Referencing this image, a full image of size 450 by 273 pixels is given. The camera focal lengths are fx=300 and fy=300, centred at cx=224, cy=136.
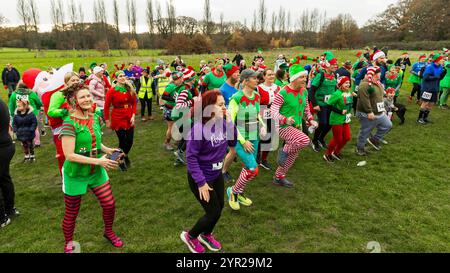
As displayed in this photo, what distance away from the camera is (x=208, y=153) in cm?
361

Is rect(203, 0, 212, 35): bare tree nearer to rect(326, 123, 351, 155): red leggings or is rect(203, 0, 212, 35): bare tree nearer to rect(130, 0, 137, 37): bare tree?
rect(130, 0, 137, 37): bare tree

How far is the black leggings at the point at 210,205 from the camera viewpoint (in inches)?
143

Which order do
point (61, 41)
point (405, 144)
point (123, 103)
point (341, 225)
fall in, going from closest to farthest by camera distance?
1. point (341, 225)
2. point (123, 103)
3. point (405, 144)
4. point (61, 41)

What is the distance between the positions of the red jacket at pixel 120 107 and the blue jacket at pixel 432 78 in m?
9.76

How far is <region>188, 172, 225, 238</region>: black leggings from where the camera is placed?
143 inches

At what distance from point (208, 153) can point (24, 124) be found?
5.90 m

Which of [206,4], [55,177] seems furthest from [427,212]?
[206,4]

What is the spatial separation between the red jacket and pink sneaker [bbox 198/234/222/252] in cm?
330

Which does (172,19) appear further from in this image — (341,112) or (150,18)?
(341,112)

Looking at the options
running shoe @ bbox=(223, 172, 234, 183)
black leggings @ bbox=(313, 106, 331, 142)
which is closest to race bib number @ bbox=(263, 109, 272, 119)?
running shoe @ bbox=(223, 172, 234, 183)

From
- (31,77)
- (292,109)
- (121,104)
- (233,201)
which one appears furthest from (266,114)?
(31,77)

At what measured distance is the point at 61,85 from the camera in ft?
15.8
